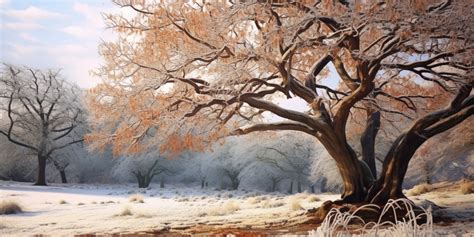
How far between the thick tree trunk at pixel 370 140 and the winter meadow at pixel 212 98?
1 cm

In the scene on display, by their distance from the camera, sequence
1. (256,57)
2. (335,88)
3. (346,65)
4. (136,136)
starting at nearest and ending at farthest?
(256,57)
(136,136)
(346,65)
(335,88)

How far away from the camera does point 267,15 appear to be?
3.15 meters

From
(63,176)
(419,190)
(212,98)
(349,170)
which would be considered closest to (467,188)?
(419,190)

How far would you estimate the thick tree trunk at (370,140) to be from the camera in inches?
163

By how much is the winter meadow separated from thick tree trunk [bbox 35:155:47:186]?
0.05 meters

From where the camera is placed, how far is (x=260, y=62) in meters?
3.28

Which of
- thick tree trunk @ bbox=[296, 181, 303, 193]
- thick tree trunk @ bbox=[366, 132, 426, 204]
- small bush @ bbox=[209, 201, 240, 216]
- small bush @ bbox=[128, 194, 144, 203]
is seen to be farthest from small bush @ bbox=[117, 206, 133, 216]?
thick tree trunk @ bbox=[296, 181, 303, 193]

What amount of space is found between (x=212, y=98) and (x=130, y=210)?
1390 mm

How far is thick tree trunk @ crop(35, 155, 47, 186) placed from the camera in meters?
4.19

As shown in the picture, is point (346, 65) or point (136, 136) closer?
point (136, 136)

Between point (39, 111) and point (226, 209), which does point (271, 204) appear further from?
point (39, 111)

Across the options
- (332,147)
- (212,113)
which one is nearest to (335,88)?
(332,147)

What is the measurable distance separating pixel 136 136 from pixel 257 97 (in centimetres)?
107

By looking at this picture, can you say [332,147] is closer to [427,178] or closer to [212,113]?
[212,113]
